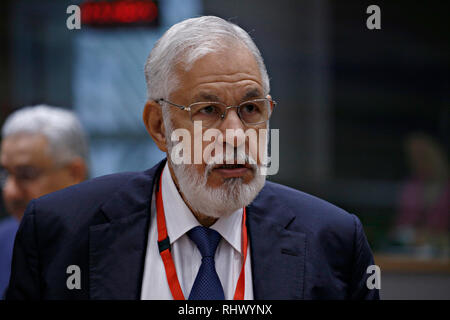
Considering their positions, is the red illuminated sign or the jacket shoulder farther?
the red illuminated sign

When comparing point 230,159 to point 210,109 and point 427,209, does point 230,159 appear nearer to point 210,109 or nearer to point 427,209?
point 210,109

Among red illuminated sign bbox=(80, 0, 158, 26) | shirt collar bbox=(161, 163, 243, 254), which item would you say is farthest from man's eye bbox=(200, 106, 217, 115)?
red illuminated sign bbox=(80, 0, 158, 26)

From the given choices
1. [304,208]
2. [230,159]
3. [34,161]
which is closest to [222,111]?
[230,159]

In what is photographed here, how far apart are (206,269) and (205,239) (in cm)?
10

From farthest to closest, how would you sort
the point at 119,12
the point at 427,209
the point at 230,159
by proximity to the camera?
the point at 119,12 < the point at 427,209 < the point at 230,159

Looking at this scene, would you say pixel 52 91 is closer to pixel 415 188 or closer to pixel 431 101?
pixel 415 188

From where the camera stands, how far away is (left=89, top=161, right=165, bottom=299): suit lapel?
1.59 m

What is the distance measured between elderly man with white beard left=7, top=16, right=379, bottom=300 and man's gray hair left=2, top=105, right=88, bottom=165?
2.39ft

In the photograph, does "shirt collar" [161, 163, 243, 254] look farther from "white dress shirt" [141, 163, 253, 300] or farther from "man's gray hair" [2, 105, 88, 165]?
"man's gray hair" [2, 105, 88, 165]

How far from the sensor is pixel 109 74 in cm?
698

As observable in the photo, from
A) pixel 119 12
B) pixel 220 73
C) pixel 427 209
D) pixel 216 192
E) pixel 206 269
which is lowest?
pixel 427 209

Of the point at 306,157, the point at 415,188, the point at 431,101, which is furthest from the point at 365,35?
the point at 415,188

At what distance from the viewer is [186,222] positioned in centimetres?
175

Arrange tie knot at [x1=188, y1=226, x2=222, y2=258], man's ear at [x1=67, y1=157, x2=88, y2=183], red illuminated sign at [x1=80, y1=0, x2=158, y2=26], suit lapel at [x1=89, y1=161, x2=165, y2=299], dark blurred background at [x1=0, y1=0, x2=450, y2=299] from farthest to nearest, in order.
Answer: dark blurred background at [x1=0, y1=0, x2=450, y2=299], red illuminated sign at [x1=80, y1=0, x2=158, y2=26], man's ear at [x1=67, y1=157, x2=88, y2=183], tie knot at [x1=188, y1=226, x2=222, y2=258], suit lapel at [x1=89, y1=161, x2=165, y2=299]
